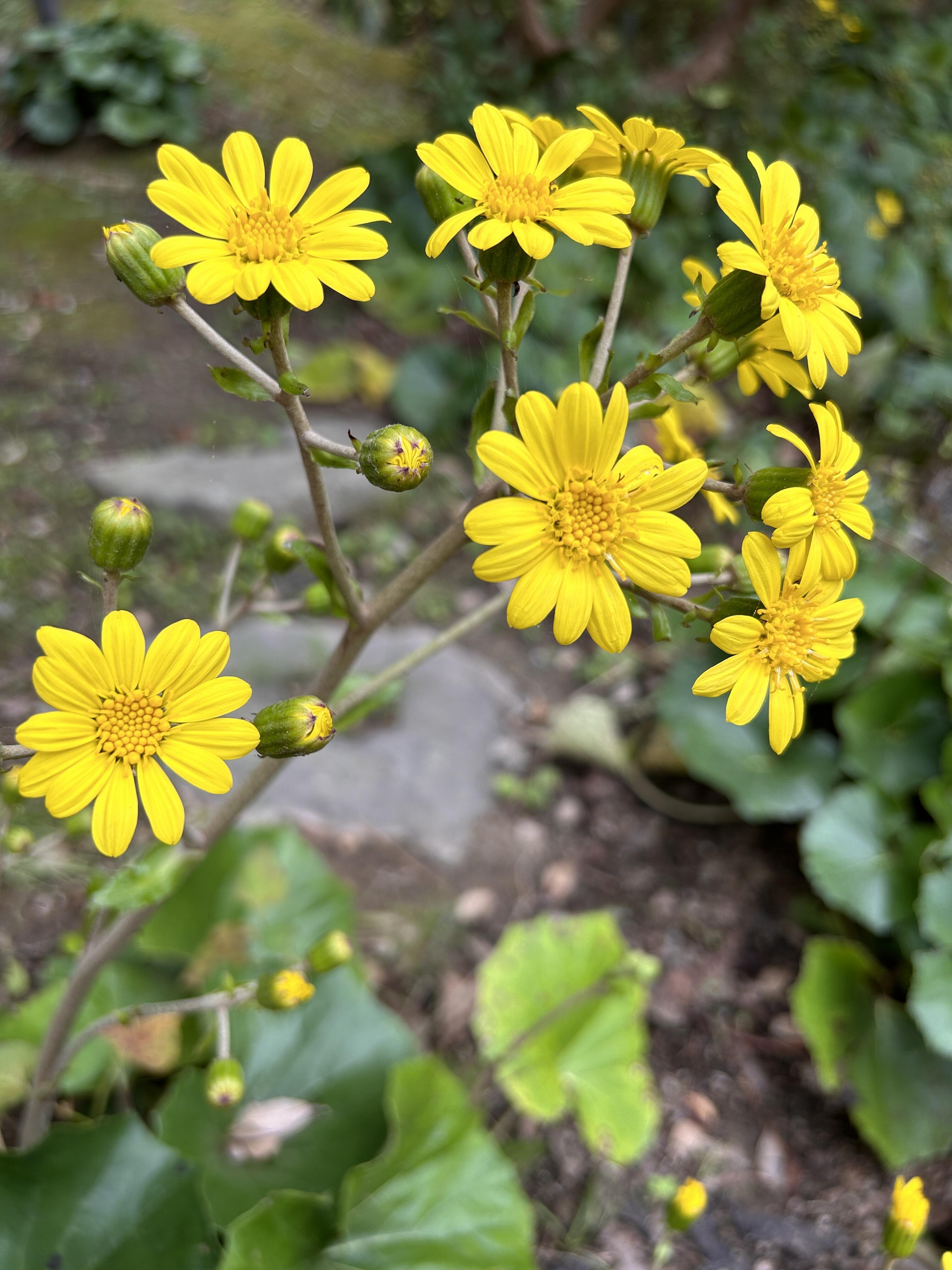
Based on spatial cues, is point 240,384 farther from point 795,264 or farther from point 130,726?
point 795,264

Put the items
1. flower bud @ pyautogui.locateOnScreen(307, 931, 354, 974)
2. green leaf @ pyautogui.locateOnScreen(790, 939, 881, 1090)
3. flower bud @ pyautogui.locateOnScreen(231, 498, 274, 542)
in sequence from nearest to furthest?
flower bud @ pyautogui.locateOnScreen(307, 931, 354, 974), flower bud @ pyautogui.locateOnScreen(231, 498, 274, 542), green leaf @ pyautogui.locateOnScreen(790, 939, 881, 1090)

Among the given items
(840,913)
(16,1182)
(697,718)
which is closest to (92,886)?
(16,1182)

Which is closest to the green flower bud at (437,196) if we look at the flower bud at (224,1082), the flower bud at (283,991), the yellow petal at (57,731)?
the yellow petal at (57,731)

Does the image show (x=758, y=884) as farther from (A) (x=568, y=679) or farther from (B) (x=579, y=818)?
(A) (x=568, y=679)

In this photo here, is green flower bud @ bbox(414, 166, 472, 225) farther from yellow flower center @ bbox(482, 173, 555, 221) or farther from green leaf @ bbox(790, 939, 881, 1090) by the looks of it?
green leaf @ bbox(790, 939, 881, 1090)

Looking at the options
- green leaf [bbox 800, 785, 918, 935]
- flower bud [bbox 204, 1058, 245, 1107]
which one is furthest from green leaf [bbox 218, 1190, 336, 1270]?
green leaf [bbox 800, 785, 918, 935]

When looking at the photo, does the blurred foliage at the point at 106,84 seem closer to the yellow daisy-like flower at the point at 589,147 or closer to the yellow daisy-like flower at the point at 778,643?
the yellow daisy-like flower at the point at 589,147
